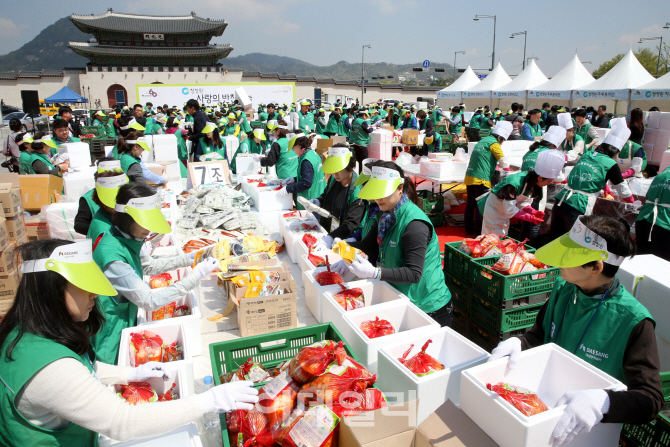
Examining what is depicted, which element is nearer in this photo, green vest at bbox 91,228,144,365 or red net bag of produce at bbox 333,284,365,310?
green vest at bbox 91,228,144,365

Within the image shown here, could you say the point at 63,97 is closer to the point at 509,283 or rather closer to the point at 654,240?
the point at 509,283

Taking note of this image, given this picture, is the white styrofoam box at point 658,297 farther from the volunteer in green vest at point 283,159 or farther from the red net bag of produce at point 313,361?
the volunteer in green vest at point 283,159

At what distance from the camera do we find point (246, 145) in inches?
396

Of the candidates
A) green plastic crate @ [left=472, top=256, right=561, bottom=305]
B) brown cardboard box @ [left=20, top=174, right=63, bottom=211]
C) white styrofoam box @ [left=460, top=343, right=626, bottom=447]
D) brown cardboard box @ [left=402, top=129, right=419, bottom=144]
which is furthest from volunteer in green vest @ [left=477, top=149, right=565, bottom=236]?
brown cardboard box @ [left=402, top=129, right=419, bottom=144]

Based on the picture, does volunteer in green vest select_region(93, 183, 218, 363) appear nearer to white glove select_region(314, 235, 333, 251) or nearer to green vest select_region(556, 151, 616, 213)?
white glove select_region(314, 235, 333, 251)

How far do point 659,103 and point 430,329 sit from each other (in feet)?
89.1

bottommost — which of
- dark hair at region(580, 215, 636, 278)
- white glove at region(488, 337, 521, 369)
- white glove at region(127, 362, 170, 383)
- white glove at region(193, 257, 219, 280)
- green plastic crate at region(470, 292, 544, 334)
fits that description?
green plastic crate at region(470, 292, 544, 334)

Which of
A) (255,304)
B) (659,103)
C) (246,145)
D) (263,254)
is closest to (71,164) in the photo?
(246,145)

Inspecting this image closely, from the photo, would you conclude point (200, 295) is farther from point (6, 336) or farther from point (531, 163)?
point (531, 163)

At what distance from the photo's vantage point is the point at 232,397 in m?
1.66

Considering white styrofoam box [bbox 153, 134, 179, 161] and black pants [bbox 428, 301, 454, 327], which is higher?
white styrofoam box [bbox 153, 134, 179, 161]

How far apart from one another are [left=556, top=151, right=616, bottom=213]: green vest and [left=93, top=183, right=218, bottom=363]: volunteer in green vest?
4328mm

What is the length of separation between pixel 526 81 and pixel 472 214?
17.0 metres

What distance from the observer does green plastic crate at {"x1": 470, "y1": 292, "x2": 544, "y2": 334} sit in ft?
9.89
